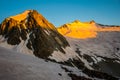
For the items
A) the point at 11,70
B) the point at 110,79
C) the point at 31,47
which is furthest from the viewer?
the point at 31,47

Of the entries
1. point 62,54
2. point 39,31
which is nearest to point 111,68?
point 62,54

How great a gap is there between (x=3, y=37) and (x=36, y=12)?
4634 centimetres

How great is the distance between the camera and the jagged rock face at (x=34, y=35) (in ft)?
477

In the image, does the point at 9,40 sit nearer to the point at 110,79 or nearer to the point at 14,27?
the point at 14,27

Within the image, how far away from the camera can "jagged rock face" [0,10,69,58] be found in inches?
5719

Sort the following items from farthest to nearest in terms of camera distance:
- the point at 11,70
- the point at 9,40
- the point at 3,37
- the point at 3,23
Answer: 1. the point at 3,23
2. the point at 3,37
3. the point at 9,40
4. the point at 11,70

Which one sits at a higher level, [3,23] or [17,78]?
[3,23]

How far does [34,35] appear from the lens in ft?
522

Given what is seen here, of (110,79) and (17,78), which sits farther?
(110,79)

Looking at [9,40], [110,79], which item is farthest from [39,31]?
[110,79]

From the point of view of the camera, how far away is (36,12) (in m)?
194

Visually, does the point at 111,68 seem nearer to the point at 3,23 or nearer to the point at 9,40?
the point at 9,40

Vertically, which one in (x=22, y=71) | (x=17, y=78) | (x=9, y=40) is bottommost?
(x=17, y=78)

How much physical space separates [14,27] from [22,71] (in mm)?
153752
